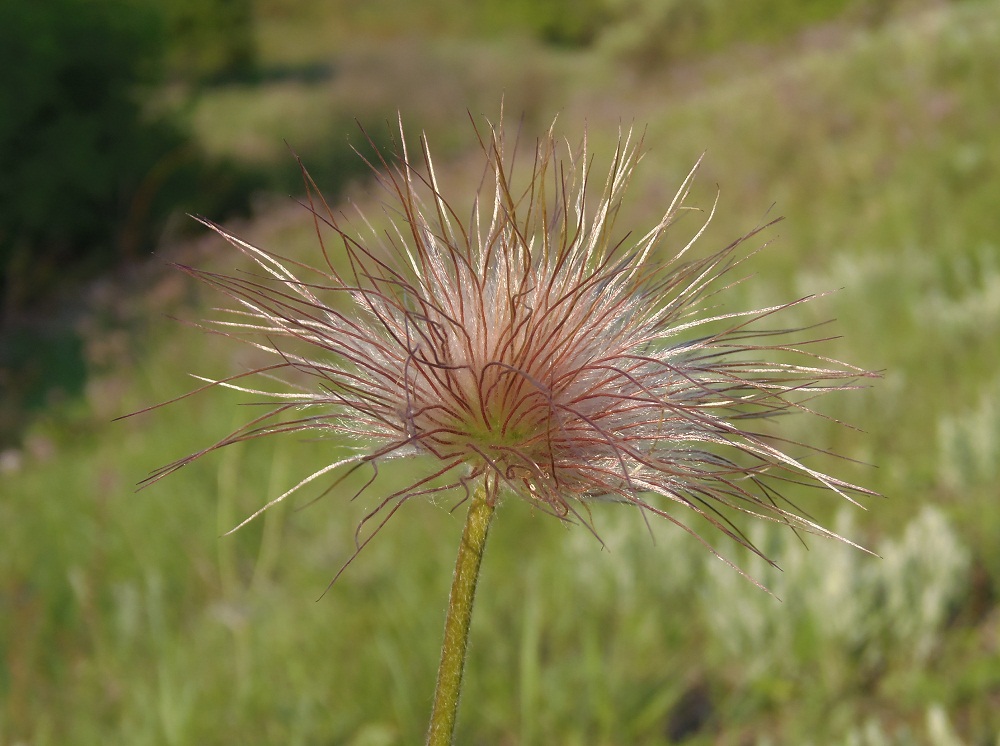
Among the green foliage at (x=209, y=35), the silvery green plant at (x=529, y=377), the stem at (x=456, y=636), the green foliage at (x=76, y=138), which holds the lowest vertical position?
the stem at (x=456, y=636)

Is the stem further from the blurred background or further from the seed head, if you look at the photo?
the blurred background

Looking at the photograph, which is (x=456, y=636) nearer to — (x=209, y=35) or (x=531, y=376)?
(x=531, y=376)

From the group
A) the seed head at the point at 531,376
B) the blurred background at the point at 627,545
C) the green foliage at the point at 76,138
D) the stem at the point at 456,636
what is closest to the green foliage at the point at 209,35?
the green foliage at the point at 76,138

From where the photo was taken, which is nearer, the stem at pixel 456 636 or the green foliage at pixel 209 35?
the stem at pixel 456 636

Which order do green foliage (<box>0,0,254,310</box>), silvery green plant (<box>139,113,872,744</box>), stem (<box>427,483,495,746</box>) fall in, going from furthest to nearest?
green foliage (<box>0,0,254,310</box>), silvery green plant (<box>139,113,872,744</box>), stem (<box>427,483,495,746</box>)

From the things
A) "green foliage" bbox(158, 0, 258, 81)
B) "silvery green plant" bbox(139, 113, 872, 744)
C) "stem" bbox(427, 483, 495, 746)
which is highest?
"green foliage" bbox(158, 0, 258, 81)

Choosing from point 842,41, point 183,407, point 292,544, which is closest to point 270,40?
point 842,41

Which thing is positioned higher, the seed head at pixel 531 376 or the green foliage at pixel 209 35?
the green foliage at pixel 209 35

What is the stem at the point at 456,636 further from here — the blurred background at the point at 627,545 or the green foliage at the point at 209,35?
Answer: the green foliage at the point at 209,35

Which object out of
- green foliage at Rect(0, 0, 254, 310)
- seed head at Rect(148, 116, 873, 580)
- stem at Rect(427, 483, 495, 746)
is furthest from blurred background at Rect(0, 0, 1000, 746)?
green foliage at Rect(0, 0, 254, 310)
